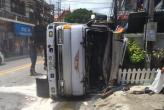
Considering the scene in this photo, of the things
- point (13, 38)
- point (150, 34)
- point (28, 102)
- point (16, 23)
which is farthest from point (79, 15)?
point (28, 102)

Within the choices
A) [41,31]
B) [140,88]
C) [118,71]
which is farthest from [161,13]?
[41,31]

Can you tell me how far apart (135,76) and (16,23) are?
41006 mm

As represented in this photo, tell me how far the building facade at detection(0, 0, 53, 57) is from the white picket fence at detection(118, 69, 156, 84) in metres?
31.9

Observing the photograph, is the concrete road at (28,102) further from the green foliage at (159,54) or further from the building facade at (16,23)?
the building facade at (16,23)

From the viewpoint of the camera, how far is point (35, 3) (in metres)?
67.6

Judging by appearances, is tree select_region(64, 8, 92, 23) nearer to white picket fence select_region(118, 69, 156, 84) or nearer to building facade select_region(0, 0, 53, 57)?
building facade select_region(0, 0, 53, 57)

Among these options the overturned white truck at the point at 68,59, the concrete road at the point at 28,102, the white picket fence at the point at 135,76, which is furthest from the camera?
the white picket fence at the point at 135,76

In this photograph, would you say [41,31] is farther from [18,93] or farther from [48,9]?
[48,9]

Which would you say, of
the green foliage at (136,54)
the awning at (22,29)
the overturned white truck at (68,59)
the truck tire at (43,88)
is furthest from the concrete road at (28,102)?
the awning at (22,29)

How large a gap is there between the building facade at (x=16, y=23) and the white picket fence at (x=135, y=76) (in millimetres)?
31948

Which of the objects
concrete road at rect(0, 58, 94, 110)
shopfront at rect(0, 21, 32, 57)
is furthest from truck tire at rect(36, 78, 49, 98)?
shopfront at rect(0, 21, 32, 57)

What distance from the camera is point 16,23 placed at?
52812 mm

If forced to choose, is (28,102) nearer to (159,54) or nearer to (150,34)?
(159,54)

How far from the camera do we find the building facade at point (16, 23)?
48875 millimetres
